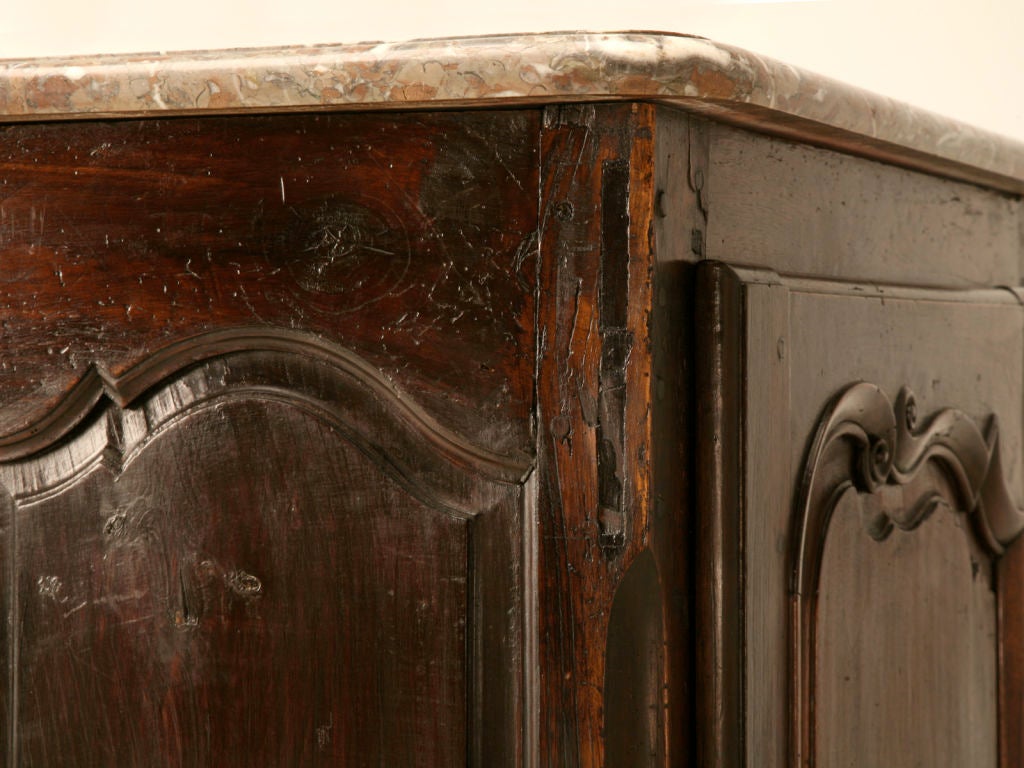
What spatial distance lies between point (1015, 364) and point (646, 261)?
0.60m

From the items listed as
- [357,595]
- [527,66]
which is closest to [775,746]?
[357,595]

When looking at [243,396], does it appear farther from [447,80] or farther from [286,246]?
[447,80]

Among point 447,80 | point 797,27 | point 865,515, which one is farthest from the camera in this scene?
point 797,27

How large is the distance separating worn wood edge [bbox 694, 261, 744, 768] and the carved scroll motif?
0.10 metres

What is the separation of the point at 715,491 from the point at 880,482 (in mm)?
249

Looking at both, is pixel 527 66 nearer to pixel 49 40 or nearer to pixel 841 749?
pixel 841 749

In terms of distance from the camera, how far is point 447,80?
69 centimetres

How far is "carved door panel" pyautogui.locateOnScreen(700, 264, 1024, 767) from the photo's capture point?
2.54ft

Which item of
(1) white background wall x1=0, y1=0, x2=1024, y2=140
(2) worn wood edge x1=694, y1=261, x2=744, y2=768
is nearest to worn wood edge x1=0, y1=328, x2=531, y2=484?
(2) worn wood edge x1=694, y1=261, x2=744, y2=768

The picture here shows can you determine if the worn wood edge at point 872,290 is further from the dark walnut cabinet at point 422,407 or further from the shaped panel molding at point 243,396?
the shaped panel molding at point 243,396

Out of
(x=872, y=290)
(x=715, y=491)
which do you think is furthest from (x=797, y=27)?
(x=715, y=491)

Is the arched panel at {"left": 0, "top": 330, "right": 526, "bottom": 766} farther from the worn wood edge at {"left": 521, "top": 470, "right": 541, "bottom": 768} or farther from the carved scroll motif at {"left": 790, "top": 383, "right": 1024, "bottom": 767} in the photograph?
the carved scroll motif at {"left": 790, "top": 383, "right": 1024, "bottom": 767}

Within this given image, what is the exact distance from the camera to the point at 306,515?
0.76 meters

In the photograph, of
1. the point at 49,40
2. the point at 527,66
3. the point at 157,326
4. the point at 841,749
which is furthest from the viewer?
the point at 49,40
